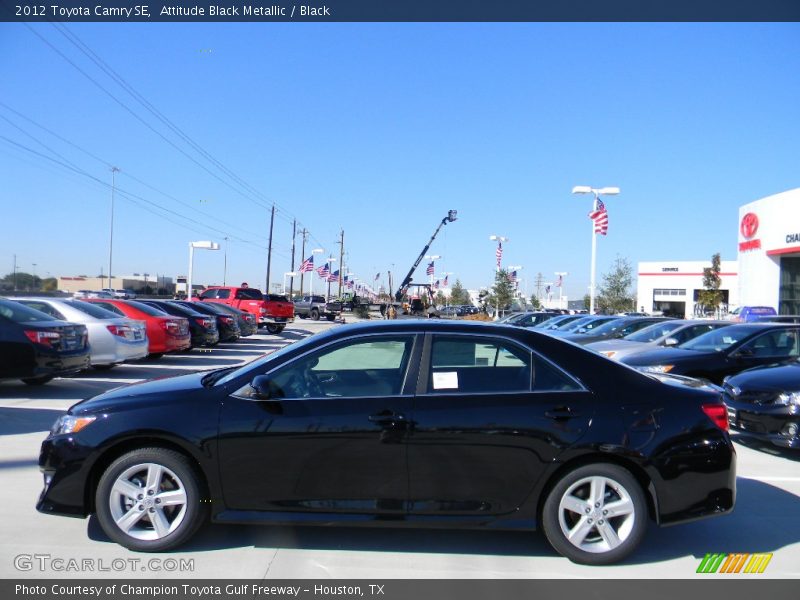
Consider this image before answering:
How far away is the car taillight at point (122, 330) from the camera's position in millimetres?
12047

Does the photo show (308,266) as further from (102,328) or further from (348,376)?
(348,376)

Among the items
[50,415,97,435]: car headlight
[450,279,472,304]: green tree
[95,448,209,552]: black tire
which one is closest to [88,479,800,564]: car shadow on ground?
[95,448,209,552]: black tire

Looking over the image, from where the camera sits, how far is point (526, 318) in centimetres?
2553

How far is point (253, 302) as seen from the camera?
88.7 ft

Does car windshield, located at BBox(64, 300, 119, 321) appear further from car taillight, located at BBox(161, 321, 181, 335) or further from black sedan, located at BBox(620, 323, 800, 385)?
black sedan, located at BBox(620, 323, 800, 385)

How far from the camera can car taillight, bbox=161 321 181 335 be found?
577 inches

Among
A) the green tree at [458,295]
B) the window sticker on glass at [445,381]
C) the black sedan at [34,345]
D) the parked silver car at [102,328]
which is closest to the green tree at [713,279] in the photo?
the green tree at [458,295]

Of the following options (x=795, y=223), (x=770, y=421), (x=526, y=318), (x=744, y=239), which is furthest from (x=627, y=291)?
(x=770, y=421)

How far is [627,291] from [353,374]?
50.3 m

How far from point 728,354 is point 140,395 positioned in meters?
8.57

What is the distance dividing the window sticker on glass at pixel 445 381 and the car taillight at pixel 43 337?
7509 millimetres

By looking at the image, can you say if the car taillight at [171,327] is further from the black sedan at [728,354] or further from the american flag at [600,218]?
the american flag at [600,218]

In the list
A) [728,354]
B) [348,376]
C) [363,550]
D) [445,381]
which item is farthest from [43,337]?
[728,354]
